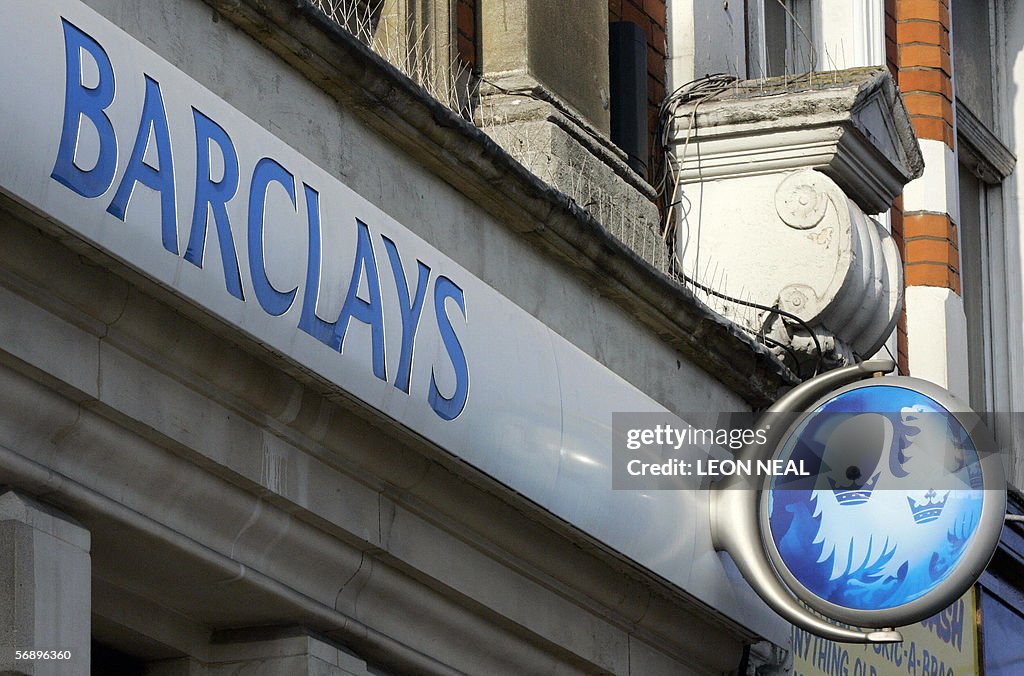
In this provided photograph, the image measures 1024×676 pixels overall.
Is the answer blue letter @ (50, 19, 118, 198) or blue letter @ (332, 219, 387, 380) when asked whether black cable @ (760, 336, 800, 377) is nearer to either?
blue letter @ (332, 219, 387, 380)

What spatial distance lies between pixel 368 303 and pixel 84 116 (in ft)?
3.91

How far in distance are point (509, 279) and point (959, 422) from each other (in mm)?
1639

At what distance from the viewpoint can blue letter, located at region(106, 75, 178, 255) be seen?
15.7 feet

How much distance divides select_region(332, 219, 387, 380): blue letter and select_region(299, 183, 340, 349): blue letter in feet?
0.33

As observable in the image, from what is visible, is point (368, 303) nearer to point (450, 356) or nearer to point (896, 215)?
point (450, 356)

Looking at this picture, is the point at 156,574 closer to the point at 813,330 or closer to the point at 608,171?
the point at 608,171

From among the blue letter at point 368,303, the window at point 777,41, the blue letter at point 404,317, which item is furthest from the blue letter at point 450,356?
the window at point 777,41

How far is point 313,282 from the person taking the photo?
5402 mm

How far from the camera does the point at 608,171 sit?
7.87m

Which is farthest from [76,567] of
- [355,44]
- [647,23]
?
[647,23]

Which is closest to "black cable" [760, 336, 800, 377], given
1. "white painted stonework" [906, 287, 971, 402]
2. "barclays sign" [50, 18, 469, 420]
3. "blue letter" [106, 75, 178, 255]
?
"barclays sign" [50, 18, 469, 420]

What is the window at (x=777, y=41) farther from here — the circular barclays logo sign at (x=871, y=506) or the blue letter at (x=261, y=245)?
the blue letter at (x=261, y=245)

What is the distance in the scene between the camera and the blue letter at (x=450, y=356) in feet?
19.5

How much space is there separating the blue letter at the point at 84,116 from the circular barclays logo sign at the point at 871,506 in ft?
10.8
